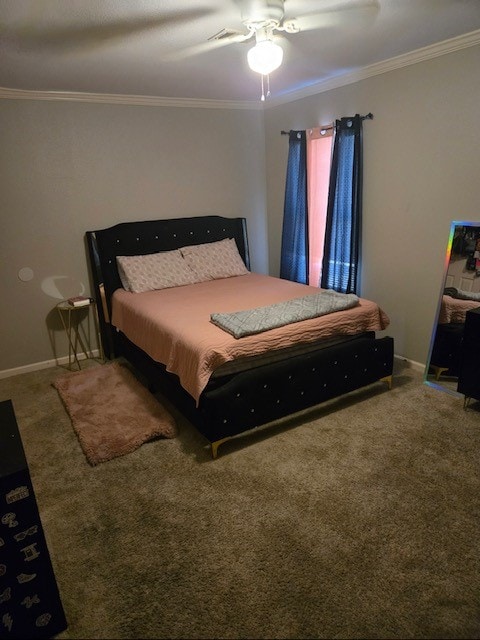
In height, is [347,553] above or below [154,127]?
below

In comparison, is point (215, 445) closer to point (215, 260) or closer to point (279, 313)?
point (279, 313)

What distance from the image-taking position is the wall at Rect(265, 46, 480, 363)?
2.66 m

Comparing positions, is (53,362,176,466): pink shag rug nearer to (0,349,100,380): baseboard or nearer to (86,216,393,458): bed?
(86,216,393,458): bed

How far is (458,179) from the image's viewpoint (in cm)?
273

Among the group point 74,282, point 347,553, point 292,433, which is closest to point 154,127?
point 74,282

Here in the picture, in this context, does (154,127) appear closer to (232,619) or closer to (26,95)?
(26,95)

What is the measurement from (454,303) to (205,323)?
5.81 ft

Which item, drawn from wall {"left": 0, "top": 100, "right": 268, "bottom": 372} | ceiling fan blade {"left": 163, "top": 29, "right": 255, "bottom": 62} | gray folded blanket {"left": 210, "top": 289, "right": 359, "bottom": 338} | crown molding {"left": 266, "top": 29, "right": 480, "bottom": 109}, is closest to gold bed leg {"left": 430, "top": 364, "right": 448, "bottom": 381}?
gray folded blanket {"left": 210, "top": 289, "right": 359, "bottom": 338}

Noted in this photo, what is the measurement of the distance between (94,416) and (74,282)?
1437mm

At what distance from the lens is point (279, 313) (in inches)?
103

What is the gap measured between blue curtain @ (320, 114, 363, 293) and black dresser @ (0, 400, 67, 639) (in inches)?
115

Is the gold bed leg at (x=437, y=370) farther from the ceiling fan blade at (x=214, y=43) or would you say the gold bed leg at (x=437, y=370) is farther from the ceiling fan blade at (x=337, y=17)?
the ceiling fan blade at (x=214, y=43)

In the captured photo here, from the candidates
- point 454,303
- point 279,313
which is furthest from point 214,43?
point 454,303

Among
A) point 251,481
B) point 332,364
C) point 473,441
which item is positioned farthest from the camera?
point 332,364
